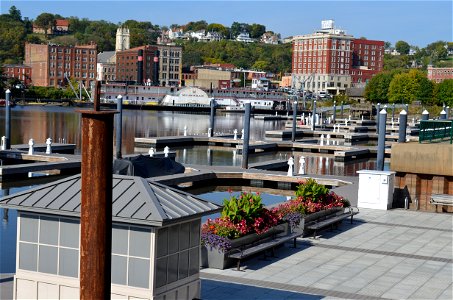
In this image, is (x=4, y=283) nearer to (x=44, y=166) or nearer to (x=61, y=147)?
(x=44, y=166)

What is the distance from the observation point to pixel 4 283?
1180cm

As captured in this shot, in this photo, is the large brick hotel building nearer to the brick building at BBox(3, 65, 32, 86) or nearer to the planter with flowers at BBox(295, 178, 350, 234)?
the brick building at BBox(3, 65, 32, 86)

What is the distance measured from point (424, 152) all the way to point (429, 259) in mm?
7182

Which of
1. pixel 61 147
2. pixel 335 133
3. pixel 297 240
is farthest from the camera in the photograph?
pixel 335 133

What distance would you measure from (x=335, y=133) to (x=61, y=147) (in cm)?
3349

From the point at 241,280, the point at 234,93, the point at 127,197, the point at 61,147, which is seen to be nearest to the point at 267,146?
the point at 61,147

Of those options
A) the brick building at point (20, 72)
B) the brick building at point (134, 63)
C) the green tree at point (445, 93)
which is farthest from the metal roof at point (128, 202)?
the brick building at point (134, 63)

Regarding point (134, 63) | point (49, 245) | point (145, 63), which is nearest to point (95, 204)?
point (49, 245)

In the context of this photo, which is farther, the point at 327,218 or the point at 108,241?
the point at 327,218

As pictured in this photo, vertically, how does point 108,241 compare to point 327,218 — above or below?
above

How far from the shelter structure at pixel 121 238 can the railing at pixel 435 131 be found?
1517cm

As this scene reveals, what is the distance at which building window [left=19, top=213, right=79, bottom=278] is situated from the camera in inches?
373

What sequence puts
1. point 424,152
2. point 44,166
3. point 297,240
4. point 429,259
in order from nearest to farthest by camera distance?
point 429,259, point 297,240, point 424,152, point 44,166

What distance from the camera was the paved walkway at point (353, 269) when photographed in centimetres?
1248
